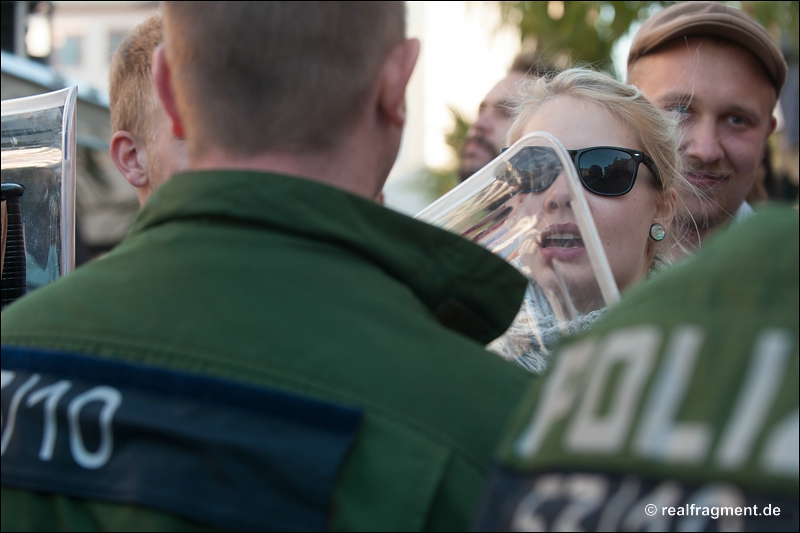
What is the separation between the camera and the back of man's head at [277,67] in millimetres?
970

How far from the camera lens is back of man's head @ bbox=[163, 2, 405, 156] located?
0.97 metres

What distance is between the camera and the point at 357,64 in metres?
1.00

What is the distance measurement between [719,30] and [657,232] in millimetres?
934

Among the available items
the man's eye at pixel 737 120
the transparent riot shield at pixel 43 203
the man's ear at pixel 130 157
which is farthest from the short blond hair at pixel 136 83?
the man's eye at pixel 737 120

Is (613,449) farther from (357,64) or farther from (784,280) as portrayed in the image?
(357,64)

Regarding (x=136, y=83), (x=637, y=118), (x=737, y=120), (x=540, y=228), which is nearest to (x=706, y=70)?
(x=737, y=120)

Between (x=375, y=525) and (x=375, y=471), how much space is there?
5 cm

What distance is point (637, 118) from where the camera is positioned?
186 centimetres

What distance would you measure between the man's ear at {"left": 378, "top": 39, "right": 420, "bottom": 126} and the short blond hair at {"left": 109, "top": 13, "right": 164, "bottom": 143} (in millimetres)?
1054

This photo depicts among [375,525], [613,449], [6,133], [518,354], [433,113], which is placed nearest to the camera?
[613,449]

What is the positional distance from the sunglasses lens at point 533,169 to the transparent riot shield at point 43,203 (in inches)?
34.9

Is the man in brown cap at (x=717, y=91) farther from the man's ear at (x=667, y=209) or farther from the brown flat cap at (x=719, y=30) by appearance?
the man's ear at (x=667, y=209)

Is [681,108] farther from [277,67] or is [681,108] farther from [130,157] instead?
[277,67]

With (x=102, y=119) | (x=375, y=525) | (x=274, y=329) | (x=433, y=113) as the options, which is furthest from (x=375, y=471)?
(x=433, y=113)
